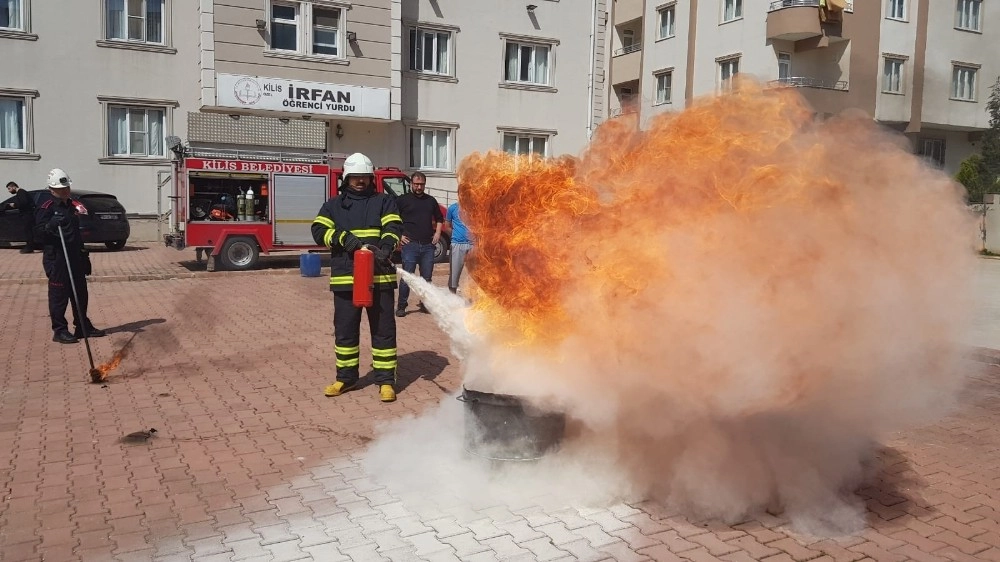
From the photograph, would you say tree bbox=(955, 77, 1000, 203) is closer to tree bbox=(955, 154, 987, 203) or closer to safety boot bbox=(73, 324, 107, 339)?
tree bbox=(955, 154, 987, 203)

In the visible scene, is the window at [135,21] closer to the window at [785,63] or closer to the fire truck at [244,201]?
the fire truck at [244,201]

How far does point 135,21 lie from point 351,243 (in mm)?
19541

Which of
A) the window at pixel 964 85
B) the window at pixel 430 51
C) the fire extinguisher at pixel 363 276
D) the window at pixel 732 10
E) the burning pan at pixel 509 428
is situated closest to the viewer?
the burning pan at pixel 509 428

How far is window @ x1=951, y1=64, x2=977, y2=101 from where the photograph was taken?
107 feet

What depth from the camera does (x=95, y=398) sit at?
661cm

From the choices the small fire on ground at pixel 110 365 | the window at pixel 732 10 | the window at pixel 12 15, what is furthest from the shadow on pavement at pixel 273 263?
the window at pixel 732 10

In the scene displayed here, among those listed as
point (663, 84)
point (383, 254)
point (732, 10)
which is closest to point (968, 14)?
point (732, 10)

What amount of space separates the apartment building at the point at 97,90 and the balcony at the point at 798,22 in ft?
67.2

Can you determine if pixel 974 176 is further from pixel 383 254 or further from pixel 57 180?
pixel 57 180

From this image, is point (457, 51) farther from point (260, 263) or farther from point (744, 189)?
point (744, 189)

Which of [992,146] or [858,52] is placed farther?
[858,52]

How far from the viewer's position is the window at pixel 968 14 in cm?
3133

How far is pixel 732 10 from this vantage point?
31.0 m

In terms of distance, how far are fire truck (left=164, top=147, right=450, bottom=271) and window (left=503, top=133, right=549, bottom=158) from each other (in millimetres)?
9855
